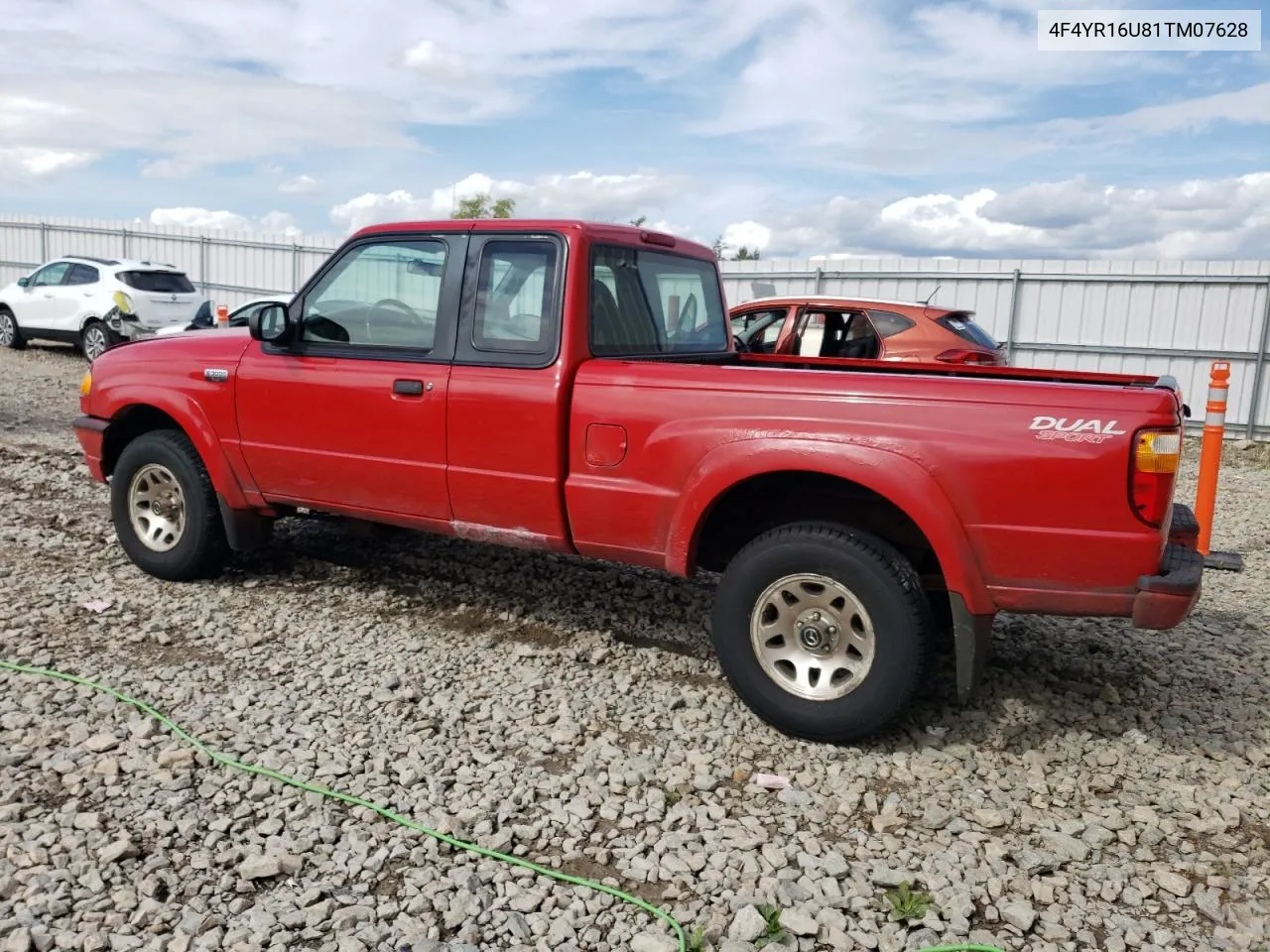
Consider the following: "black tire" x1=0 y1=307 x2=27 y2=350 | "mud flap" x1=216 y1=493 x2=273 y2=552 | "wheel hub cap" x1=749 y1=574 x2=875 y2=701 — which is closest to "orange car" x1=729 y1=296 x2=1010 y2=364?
"mud flap" x1=216 y1=493 x2=273 y2=552

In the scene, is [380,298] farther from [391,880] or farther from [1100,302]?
[1100,302]

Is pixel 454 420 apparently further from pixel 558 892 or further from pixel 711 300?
pixel 558 892

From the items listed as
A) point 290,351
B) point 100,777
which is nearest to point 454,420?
point 290,351

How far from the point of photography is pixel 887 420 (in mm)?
3627

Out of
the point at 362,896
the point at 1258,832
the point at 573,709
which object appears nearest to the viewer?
the point at 362,896

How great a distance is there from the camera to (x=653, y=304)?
4863 millimetres

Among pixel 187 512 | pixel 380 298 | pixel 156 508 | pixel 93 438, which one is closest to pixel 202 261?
pixel 93 438

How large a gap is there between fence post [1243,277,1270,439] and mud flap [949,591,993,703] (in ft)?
42.6

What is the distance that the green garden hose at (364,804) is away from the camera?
2.88 meters

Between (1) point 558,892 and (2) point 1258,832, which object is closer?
(1) point 558,892

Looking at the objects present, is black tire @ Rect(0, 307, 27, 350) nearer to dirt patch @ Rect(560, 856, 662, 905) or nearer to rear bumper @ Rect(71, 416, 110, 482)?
rear bumper @ Rect(71, 416, 110, 482)

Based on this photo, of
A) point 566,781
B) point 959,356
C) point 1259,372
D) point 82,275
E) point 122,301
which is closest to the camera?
point 566,781

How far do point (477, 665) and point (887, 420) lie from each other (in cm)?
213

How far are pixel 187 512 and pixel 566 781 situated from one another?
114 inches
